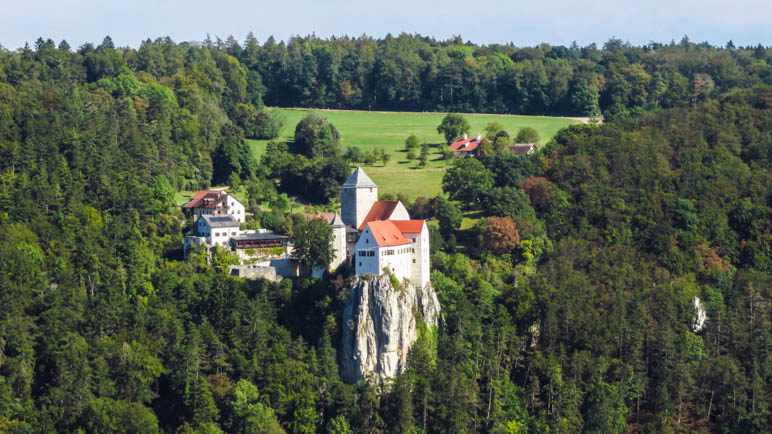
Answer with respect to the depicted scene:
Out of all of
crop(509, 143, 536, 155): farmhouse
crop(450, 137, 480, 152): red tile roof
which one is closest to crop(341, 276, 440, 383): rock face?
crop(509, 143, 536, 155): farmhouse

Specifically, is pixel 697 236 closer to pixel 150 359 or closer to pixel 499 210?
pixel 499 210

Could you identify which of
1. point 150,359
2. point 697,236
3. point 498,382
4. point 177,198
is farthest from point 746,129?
point 150,359

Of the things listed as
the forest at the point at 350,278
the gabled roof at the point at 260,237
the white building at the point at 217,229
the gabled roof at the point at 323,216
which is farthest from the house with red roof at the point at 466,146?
the white building at the point at 217,229

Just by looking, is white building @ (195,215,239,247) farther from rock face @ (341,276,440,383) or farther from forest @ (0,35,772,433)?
rock face @ (341,276,440,383)

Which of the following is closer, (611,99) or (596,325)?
(596,325)

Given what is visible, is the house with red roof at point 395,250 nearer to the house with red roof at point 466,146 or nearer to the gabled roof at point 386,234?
the gabled roof at point 386,234

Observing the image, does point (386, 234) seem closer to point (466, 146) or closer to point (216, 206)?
point (216, 206)

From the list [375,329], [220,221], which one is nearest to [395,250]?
[375,329]
